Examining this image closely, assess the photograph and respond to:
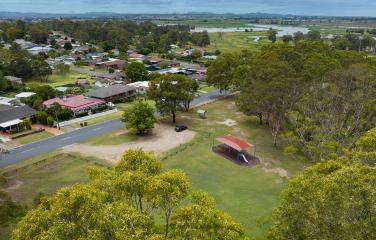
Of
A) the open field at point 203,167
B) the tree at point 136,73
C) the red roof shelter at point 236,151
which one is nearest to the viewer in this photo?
the open field at point 203,167

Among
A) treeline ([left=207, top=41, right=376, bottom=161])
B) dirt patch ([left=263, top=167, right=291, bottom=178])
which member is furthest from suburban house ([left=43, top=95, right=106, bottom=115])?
dirt patch ([left=263, top=167, right=291, bottom=178])

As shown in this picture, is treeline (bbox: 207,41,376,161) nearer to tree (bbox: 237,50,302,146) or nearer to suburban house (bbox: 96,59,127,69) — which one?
tree (bbox: 237,50,302,146)

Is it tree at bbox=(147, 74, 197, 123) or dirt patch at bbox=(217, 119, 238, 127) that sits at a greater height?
tree at bbox=(147, 74, 197, 123)

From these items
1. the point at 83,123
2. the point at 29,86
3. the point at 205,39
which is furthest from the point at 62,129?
the point at 205,39

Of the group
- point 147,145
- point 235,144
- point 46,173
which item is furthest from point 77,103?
point 235,144

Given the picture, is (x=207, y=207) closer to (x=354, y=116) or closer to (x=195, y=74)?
(x=354, y=116)

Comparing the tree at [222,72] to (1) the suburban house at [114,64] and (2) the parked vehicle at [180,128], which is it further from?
(1) the suburban house at [114,64]

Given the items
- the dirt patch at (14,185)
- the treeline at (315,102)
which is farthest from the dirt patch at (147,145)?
the treeline at (315,102)
